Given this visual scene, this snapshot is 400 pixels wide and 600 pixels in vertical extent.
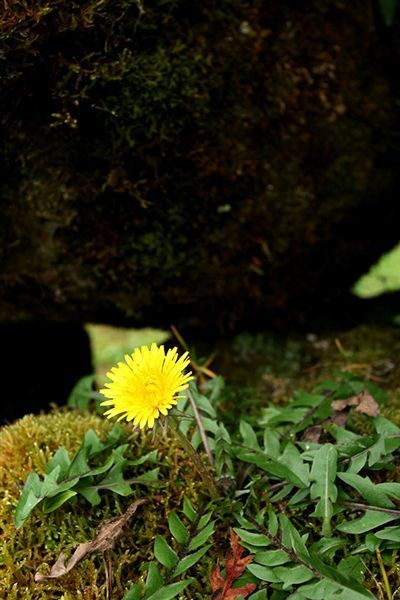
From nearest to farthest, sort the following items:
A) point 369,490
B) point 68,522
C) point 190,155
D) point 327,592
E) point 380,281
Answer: point 327,592
point 369,490
point 68,522
point 190,155
point 380,281

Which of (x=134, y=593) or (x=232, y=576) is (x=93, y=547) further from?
(x=232, y=576)

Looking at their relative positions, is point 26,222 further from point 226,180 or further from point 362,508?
point 362,508

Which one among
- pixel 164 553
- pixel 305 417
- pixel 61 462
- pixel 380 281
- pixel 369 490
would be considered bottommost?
pixel 380 281

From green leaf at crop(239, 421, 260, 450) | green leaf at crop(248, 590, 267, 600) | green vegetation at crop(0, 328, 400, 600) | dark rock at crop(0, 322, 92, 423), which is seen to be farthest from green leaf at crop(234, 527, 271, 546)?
dark rock at crop(0, 322, 92, 423)

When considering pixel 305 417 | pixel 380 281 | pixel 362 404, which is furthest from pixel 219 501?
pixel 380 281

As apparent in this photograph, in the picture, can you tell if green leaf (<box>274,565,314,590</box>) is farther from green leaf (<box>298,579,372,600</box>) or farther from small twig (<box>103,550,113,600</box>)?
small twig (<box>103,550,113,600</box>)
